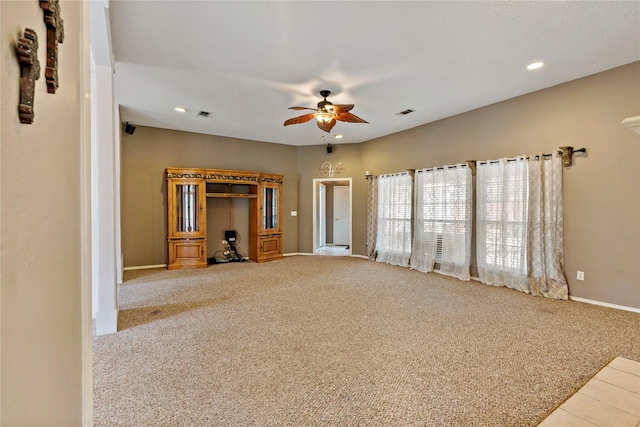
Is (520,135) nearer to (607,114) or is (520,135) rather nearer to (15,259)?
(607,114)

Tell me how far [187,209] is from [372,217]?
399 centimetres

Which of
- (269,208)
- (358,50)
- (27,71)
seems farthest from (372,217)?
(27,71)

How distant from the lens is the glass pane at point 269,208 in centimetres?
675

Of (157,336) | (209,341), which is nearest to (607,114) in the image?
(209,341)

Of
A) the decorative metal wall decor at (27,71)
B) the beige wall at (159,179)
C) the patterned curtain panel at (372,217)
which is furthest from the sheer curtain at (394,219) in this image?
the decorative metal wall decor at (27,71)

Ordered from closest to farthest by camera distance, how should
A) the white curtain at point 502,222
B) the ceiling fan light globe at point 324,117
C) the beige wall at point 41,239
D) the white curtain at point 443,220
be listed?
1. the beige wall at point 41,239
2. the ceiling fan light globe at point 324,117
3. the white curtain at point 502,222
4. the white curtain at point 443,220

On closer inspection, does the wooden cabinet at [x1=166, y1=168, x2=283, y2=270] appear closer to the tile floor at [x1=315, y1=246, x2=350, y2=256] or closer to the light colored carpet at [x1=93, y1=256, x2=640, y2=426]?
the tile floor at [x1=315, y1=246, x2=350, y2=256]

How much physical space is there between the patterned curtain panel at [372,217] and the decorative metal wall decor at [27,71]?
646cm

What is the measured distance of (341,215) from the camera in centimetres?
974

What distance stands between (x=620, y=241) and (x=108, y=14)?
5.86 m

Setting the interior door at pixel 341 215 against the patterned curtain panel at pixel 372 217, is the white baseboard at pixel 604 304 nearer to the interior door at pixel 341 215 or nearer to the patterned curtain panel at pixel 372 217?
the patterned curtain panel at pixel 372 217

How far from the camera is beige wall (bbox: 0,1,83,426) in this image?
55 cm

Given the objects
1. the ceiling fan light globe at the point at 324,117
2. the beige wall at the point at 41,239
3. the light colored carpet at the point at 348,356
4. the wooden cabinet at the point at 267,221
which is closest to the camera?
the beige wall at the point at 41,239

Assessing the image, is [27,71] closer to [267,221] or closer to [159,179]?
[159,179]
